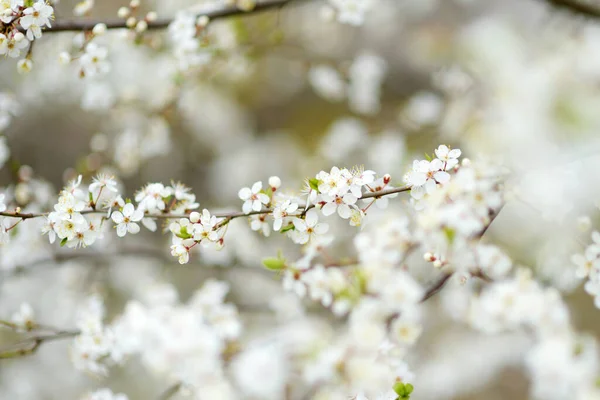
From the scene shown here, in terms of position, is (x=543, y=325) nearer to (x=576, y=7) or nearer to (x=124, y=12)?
(x=576, y=7)

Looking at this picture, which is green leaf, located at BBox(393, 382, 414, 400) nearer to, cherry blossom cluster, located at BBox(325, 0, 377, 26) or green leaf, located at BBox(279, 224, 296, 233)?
green leaf, located at BBox(279, 224, 296, 233)

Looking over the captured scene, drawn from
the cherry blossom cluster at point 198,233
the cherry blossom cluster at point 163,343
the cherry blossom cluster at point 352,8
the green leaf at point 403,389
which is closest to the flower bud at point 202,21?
the cherry blossom cluster at point 352,8

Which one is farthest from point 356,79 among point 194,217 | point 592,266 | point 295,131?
point 295,131

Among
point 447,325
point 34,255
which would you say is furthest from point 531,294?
point 447,325

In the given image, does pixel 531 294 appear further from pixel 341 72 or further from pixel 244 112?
pixel 244 112

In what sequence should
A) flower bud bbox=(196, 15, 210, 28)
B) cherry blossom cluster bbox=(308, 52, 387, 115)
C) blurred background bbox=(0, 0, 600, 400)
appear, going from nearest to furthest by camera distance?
flower bud bbox=(196, 15, 210, 28), blurred background bbox=(0, 0, 600, 400), cherry blossom cluster bbox=(308, 52, 387, 115)

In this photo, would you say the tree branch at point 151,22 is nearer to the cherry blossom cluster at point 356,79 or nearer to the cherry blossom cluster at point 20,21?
the cherry blossom cluster at point 20,21

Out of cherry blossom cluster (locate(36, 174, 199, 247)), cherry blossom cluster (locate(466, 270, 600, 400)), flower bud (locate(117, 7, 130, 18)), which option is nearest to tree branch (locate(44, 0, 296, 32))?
flower bud (locate(117, 7, 130, 18))
